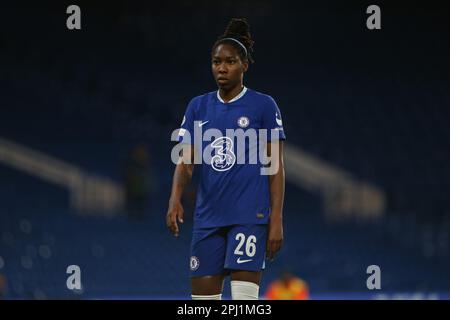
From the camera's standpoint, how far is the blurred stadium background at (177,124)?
12523 millimetres

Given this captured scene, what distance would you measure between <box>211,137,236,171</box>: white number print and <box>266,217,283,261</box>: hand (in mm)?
359

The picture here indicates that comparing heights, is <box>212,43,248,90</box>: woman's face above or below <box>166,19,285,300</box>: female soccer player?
above

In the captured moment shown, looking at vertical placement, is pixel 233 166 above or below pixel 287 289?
above

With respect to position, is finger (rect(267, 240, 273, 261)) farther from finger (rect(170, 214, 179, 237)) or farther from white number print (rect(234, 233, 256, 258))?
finger (rect(170, 214, 179, 237))

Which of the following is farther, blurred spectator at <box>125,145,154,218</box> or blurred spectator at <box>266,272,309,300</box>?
blurred spectator at <box>125,145,154,218</box>

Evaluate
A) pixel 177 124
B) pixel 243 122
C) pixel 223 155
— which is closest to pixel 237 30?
pixel 243 122

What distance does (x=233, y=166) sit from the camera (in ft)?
14.4

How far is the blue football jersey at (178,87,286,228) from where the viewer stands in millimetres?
4375

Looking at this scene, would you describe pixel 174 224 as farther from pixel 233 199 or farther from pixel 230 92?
pixel 230 92

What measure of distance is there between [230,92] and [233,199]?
1.83 feet

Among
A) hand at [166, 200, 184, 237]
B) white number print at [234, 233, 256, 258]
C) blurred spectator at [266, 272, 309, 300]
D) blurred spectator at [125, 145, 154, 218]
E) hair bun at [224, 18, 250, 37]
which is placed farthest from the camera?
blurred spectator at [125, 145, 154, 218]

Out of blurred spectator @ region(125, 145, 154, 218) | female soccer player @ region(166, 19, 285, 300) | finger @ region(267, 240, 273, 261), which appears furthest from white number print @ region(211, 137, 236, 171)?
blurred spectator @ region(125, 145, 154, 218)

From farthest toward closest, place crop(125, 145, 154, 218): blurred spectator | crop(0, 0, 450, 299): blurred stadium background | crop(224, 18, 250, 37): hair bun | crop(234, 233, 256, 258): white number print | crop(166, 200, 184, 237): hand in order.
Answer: crop(125, 145, 154, 218): blurred spectator, crop(0, 0, 450, 299): blurred stadium background, crop(224, 18, 250, 37): hair bun, crop(166, 200, 184, 237): hand, crop(234, 233, 256, 258): white number print

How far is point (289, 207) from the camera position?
552 inches
